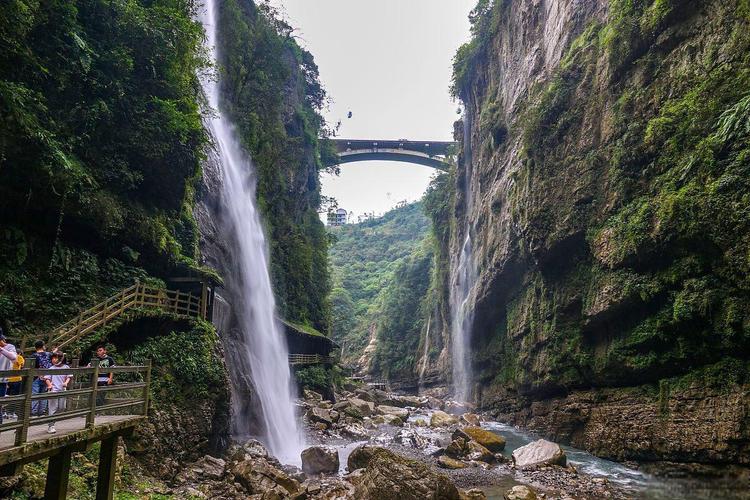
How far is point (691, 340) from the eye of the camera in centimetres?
1318

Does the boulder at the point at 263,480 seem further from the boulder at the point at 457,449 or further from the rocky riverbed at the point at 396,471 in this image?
the boulder at the point at 457,449

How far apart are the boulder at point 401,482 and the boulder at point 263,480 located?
5.67 ft

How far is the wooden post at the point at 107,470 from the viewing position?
6.66m

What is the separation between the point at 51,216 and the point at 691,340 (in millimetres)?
17759

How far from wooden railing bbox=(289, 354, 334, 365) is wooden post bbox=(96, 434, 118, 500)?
2097 centimetres

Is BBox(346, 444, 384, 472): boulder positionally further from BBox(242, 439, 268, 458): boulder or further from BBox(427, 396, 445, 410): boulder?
BBox(427, 396, 445, 410): boulder

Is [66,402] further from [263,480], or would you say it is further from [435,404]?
[435,404]

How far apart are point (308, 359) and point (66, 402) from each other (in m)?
25.0

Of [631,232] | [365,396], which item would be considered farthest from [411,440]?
[365,396]

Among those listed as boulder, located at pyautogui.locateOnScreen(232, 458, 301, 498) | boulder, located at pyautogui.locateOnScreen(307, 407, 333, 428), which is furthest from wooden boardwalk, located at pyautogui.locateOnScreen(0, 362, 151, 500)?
boulder, located at pyautogui.locateOnScreen(307, 407, 333, 428)

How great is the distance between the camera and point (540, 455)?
1520cm

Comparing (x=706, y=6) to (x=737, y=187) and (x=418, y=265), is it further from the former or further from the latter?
(x=418, y=265)

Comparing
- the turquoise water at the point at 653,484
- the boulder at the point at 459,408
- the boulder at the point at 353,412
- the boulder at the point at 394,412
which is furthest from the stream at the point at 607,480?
the boulder at the point at 459,408

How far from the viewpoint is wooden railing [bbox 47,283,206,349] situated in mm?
9852
